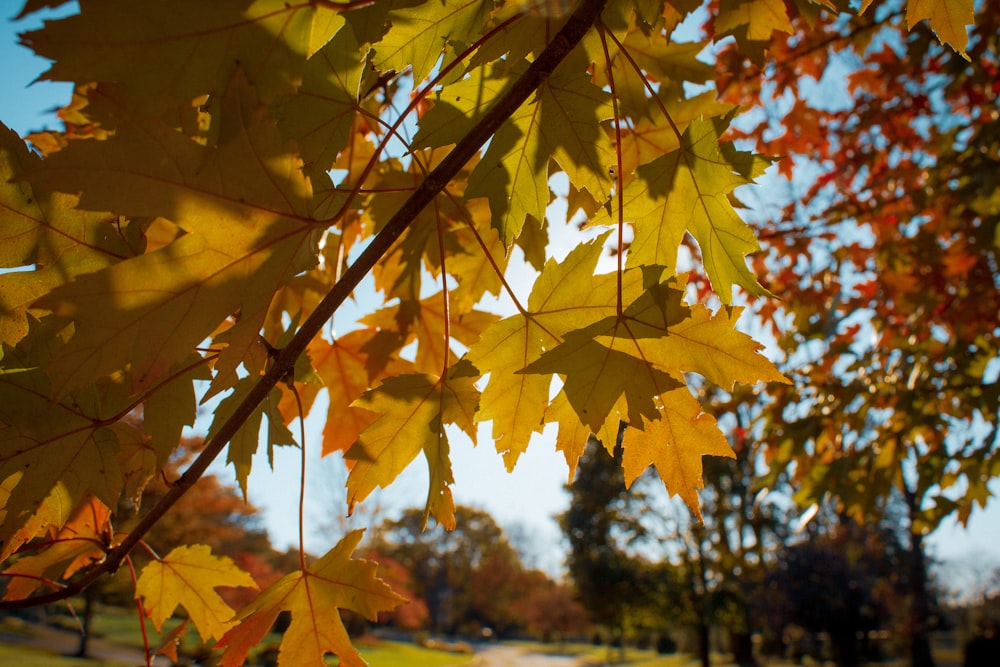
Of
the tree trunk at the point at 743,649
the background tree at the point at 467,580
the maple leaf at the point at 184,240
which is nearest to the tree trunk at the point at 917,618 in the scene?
the tree trunk at the point at 743,649

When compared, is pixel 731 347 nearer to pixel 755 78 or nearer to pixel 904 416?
pixel 904 416

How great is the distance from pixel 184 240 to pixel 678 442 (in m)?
0.85

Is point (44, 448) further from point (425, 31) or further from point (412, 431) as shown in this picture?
point (425, 31)

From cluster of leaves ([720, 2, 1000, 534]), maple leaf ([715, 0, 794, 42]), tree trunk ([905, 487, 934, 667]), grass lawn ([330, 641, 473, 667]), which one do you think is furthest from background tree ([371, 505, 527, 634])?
maple leaf ([715, 0, 794, 42])

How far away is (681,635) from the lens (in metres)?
34.7

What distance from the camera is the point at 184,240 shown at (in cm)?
73

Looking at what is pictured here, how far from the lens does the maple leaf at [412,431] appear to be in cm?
114

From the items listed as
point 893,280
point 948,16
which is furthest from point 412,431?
point 893,280

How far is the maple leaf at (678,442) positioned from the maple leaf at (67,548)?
1.01m

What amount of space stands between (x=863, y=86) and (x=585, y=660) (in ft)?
97.4

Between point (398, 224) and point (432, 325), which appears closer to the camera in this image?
point (398, 224)

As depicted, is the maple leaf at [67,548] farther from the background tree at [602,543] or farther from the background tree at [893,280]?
the background tree at [602,543]

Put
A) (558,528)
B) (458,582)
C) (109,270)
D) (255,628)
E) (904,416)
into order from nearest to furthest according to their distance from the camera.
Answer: (109,270), (255,628), (904,416), (558,528), (458,582)

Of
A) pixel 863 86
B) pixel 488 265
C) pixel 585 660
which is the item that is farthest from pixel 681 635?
pixel 488 265
